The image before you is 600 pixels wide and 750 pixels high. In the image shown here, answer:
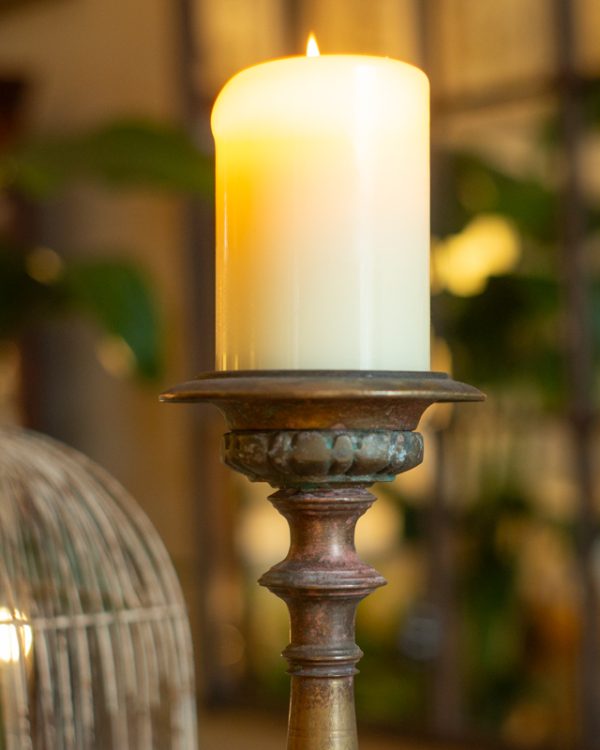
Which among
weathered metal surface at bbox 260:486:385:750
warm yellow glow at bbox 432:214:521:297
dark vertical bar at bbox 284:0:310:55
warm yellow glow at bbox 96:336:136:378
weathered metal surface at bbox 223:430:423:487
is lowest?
weathered metal surface at bbox 260:486:385:750

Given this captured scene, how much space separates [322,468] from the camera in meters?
0.44

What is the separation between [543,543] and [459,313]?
1.14ft

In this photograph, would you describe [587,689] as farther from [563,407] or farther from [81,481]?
[81,481]

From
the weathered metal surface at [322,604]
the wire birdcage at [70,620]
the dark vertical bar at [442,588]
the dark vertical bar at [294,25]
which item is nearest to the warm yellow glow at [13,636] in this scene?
the wire birdcage at [70,620]

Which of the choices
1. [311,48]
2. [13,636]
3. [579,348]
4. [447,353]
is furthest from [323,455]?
[447,353]

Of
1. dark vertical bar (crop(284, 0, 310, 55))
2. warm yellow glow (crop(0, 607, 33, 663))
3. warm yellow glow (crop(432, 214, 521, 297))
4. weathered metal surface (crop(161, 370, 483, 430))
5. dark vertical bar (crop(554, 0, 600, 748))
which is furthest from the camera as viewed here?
dark vertical bar (crop(284, 0, 310, 55))

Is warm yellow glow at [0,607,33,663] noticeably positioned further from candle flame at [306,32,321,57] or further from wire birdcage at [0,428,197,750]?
candle flame at [306,32,321,57]

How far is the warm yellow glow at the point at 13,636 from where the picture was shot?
0.81 metres

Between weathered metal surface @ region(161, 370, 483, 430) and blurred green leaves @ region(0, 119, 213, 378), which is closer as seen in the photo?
weathered metal surface @ region(161, 370, 483, 430)

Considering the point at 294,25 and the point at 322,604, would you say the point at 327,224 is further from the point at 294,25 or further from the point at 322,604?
the point at 294,25

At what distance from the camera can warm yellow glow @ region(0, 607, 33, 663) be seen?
81 centimetres

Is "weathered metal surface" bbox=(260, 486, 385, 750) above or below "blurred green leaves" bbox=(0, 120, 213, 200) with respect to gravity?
below

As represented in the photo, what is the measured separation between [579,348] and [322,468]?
1.46 m

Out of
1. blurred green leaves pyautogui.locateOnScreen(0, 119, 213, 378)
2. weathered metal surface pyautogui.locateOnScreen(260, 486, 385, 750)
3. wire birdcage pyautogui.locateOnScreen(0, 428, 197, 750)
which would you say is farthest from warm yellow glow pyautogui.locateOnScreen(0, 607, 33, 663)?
blurred green leaves pyautogui.locateOnScreen(0, 119, 213, 378)
